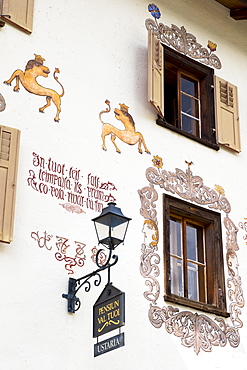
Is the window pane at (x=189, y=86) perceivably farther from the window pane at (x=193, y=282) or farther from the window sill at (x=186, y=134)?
the window pane at (x=193, y=282)

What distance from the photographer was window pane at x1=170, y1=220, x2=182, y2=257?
29.9 ft

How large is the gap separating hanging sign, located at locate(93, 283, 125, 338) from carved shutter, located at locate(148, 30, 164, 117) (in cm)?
291

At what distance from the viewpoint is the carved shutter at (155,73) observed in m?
9.35

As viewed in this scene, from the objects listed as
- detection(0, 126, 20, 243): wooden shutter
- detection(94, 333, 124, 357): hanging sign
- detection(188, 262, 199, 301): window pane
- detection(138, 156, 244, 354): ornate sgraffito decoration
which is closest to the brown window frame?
detection(138, 156, 244, 354): ornate sgraffito decoration

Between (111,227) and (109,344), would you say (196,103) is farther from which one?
(109,344)

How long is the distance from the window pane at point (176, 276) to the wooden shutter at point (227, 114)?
5.92 feet

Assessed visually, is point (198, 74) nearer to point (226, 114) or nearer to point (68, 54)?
point (226, 114)

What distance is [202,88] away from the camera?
10.5 meters

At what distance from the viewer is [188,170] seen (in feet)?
31.4

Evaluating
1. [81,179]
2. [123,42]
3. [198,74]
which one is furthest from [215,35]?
[81,179]

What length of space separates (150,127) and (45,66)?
149 cm

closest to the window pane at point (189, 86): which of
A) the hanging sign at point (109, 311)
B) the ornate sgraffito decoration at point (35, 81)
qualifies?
the ornate sgraffito decoration at point (35, 81)

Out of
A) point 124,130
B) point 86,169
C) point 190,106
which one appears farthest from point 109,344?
point 190,106

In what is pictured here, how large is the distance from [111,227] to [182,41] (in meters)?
4.11
